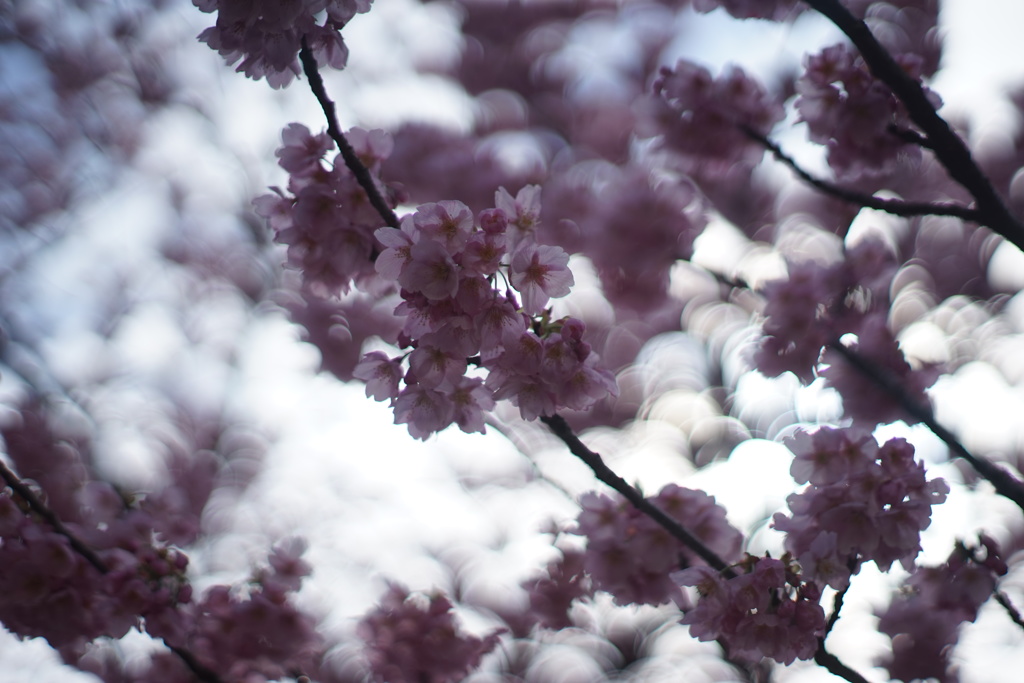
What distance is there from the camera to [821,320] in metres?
2.67

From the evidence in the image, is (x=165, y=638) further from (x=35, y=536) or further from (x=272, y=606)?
(x=272, y=606)

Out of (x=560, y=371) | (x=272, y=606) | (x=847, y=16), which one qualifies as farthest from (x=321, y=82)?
(x=272, y=606)

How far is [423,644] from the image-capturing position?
154 inches

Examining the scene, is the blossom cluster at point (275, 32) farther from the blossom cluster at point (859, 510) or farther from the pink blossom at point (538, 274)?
the blossom cluster at point (859, 510)

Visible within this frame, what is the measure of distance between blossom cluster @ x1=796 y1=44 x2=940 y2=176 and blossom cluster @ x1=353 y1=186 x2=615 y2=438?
1400 millimetres

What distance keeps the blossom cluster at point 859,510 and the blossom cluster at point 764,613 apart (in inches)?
2.8

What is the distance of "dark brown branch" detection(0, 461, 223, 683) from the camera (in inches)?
91.6

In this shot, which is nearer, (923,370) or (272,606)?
(923,370)

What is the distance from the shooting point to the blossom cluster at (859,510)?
6.04 ft

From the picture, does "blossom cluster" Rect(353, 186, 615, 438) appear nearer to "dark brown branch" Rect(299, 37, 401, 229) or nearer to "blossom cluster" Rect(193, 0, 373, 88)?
"dark brown branch" Rect(299, 37, 401, 229)

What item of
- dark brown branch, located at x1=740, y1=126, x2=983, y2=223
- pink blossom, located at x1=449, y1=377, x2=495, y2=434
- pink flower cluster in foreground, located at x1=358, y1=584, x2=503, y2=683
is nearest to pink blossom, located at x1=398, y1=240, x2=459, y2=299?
pink blossom, located at x1=449, y1=377, x2=495, y2=434

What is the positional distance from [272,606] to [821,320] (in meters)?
3.07

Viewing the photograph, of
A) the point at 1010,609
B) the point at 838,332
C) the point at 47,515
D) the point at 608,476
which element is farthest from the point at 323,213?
the point at 1010,609

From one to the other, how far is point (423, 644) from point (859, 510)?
9.46 ft
